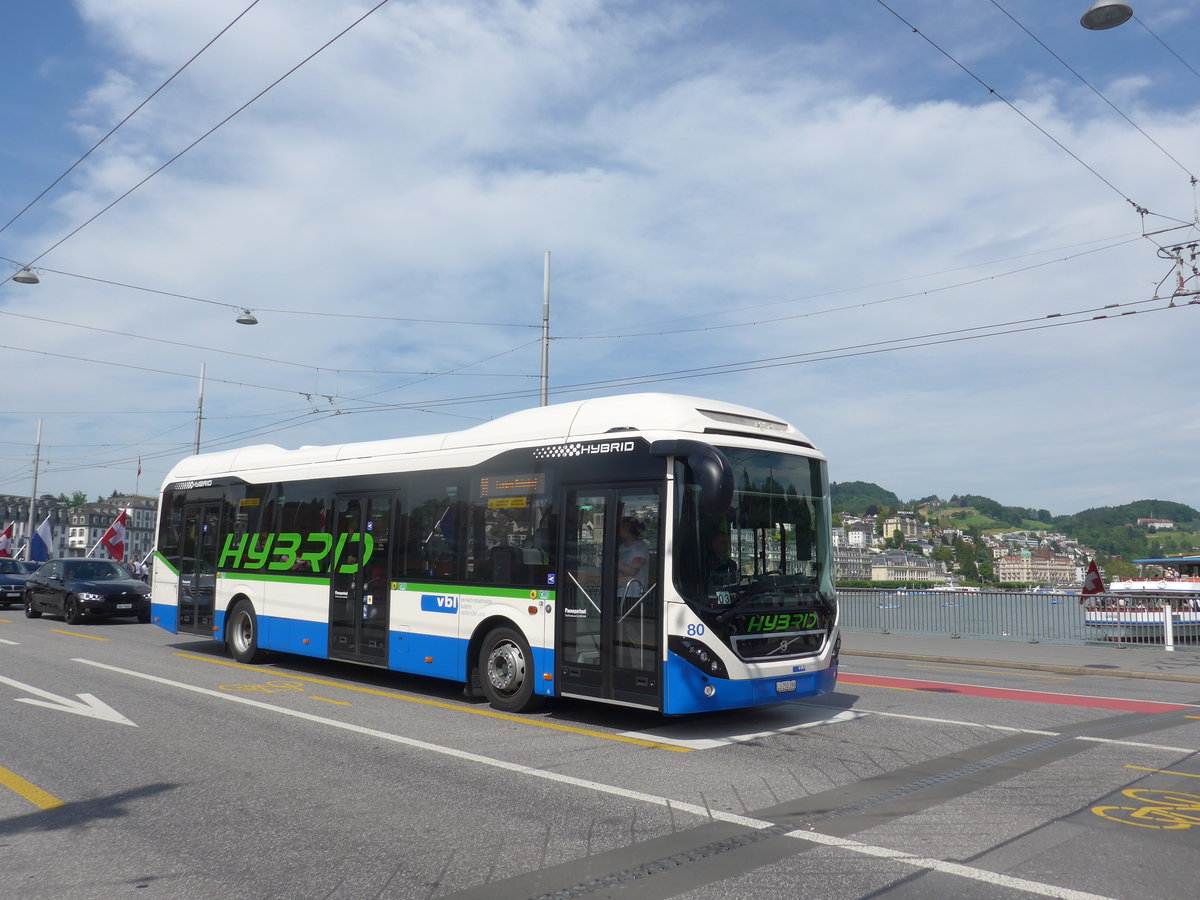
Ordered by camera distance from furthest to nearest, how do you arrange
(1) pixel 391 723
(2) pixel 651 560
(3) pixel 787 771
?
(1) pixel 391 723
(2) pixel 651 560
(3) pixel 787 771

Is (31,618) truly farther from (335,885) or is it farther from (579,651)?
(335,885)

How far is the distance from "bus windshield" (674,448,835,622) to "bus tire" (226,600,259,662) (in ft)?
28.0

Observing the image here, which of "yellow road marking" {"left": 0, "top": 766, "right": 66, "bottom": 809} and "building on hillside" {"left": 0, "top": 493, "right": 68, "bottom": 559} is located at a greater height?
"building on hillside" {"left": 0, "top": 493, "right": 68, "bottom": 559}

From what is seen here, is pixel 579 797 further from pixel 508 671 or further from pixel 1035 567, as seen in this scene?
pixel 1035 567

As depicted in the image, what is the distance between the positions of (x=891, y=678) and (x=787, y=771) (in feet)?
25.0

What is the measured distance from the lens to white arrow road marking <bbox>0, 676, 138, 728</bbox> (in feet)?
31.6

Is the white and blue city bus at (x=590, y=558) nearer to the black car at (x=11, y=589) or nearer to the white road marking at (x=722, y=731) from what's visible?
the white road marking at (x=722, y=731)

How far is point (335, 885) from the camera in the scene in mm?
4754

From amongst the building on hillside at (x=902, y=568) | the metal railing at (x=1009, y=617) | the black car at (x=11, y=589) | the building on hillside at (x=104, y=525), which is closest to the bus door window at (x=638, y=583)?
the metal railing at (x=1009, y=617)

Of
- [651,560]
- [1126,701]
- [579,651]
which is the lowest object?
[1126,701]

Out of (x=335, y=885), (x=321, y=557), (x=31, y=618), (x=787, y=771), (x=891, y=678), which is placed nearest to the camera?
(x=335, y=885)

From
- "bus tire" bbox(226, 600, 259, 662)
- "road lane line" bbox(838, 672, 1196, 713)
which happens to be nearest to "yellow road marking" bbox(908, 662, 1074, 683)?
"road lane line" bbox(838, 672, 1196, 713)

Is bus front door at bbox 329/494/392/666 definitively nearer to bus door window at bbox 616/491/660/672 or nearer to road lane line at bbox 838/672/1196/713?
bus door window at bbox 616/491/660/672

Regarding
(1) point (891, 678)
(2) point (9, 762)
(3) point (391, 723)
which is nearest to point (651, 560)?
(3) point (391, 723)
